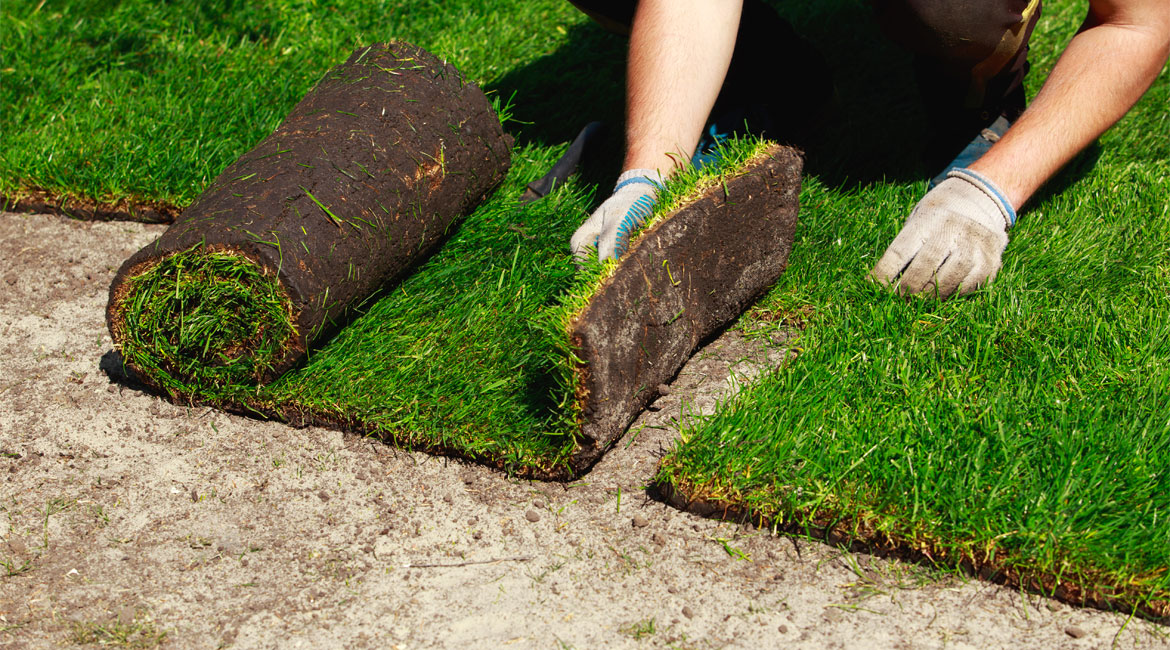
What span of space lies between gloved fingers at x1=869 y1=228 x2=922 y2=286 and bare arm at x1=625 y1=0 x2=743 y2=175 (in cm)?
63

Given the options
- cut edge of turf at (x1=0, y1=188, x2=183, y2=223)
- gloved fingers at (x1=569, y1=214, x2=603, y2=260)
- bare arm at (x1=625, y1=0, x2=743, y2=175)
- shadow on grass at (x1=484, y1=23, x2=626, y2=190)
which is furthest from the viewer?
shadow on grass at (x1=484, y1=23, x2=626, y2=190)

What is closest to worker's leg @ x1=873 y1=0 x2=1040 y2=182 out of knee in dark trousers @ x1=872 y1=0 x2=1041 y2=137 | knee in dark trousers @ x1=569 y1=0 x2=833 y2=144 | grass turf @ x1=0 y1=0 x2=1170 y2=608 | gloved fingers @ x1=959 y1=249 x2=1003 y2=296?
knee in dark trousers @ x1=872 y1=0 x2=1041 y2=137

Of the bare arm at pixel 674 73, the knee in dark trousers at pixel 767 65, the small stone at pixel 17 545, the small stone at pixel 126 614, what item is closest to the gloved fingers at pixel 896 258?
the bare arm at pixel 674 73

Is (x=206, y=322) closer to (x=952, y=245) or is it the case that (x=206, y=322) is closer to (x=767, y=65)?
(x=952, y=245)

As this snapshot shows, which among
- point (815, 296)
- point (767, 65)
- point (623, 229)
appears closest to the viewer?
point (623, 229)

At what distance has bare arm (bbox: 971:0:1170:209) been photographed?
2.89 m

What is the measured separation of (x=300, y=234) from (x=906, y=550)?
5.27ft

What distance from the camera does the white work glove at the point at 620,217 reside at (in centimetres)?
247

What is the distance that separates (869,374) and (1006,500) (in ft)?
1.59

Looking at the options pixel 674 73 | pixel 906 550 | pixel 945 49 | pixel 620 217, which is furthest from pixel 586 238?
pixel 945 49

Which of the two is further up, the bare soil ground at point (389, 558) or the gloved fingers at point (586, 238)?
the gloved fingers at point (586, 238)

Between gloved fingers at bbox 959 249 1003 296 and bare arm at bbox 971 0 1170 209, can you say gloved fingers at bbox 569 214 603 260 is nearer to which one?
gloved fingers at bbox 959 249 1003 296

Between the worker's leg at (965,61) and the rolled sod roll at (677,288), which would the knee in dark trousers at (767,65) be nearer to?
the worker's leg at (965,61)

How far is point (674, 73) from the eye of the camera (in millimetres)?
2855
